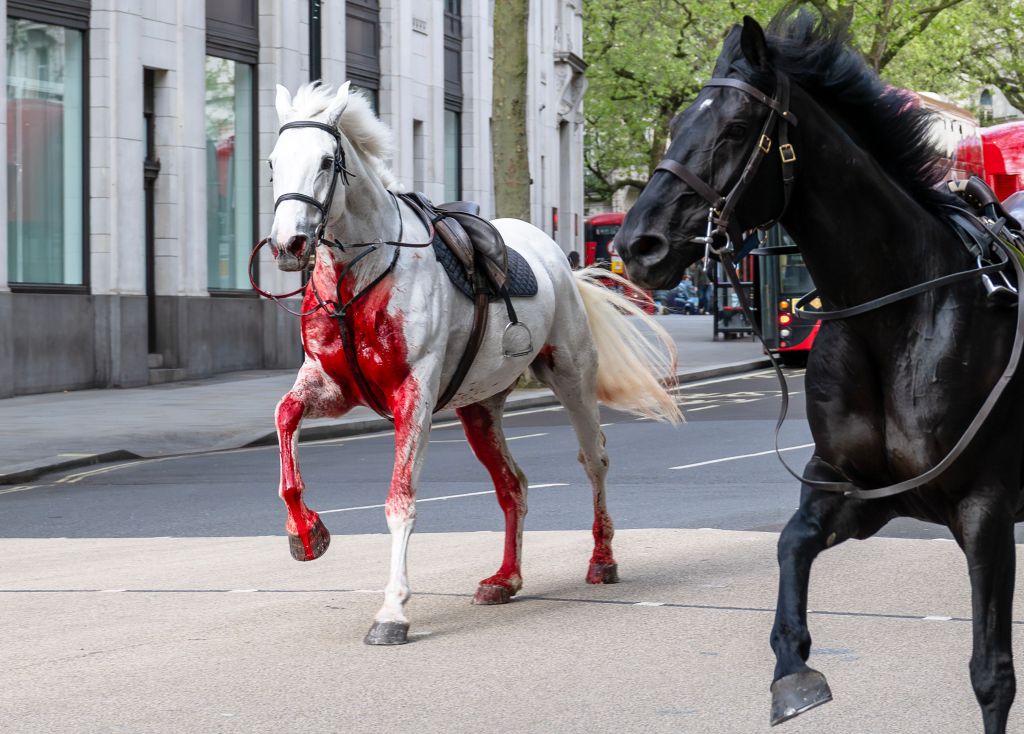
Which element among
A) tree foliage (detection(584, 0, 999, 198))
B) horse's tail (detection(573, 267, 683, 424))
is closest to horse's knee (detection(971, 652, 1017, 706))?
horse's tail (detection(573, 267, 683, 424))

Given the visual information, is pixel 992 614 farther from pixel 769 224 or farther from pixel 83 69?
pixel 83 69

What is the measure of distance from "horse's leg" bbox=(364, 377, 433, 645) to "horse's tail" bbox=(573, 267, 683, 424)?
1.69 meters

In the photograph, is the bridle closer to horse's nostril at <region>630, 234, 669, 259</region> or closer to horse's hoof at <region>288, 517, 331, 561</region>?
horse's hoof at <region>288, 517, 331, 561</region>

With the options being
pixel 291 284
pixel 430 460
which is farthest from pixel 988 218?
pixel 291 284

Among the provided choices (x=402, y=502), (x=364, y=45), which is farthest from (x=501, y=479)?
(x=364, y=45)

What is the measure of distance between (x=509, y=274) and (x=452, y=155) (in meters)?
29.1

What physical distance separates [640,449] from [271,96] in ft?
46.8

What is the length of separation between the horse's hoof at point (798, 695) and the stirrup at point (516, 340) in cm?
313

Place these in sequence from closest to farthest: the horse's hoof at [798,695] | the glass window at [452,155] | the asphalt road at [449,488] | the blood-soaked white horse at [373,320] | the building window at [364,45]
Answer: the horse's hoof at [798,695] → the blood-soaked white horse at [373,320] → the asphalt road at [449,488] → the building window at [364,45] → the glass window at [452,155]

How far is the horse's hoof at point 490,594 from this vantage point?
698 centimetres

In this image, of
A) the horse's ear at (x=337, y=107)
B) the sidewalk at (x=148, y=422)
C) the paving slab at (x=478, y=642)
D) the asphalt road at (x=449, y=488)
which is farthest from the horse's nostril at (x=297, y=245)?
the sidewalk at (x=148, y=422)

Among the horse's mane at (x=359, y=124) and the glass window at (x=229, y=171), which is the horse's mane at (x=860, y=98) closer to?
the horse's mane at (x=359, y=124)

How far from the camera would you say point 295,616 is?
266 inches

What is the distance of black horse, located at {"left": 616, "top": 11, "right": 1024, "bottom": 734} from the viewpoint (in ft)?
13.9
